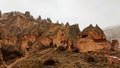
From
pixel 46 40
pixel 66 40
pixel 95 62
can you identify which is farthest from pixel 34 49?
pixel 95 62

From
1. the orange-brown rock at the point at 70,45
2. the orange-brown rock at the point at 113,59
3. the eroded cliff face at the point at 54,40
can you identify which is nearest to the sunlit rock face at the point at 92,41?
the eroded cliff face at the point at 54,40

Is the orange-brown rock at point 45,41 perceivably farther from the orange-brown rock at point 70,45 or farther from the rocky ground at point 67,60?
the rocky ground at point 67,60

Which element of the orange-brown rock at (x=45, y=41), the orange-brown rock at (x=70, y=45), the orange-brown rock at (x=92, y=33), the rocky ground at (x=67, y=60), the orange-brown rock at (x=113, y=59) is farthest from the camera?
the orange-brown rock at (x=45, y=41)

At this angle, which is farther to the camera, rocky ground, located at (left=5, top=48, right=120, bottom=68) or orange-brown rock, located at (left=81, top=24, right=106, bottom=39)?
orange-brown rock, located at (left=81, top=24, right=106, bottom=39)

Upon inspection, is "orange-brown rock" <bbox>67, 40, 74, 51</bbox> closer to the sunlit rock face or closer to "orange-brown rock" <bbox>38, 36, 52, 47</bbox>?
the sunlit rock face

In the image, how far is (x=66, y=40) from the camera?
12688 centimetres

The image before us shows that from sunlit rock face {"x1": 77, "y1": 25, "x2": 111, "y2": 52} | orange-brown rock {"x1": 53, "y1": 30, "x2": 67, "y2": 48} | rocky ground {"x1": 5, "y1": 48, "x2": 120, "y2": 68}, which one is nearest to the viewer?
rocky ground {"x1": 5, "y1": 48, "x2": 120, "y2": 68}

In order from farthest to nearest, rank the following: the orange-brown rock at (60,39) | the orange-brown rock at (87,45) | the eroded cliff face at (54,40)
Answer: the orange-brown rock at (60,39) < the eroded cliff face at (54,40) < the orange-brown rock at (87,45)

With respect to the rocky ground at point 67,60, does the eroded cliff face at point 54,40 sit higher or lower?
higher

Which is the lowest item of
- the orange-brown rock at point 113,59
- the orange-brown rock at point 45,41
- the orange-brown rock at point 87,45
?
the orange-brown rock at point 113,59

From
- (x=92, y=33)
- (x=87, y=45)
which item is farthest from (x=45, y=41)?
(x=87, y=45)

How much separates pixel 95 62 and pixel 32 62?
1986cm

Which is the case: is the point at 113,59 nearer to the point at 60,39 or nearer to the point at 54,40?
the point at 60,39

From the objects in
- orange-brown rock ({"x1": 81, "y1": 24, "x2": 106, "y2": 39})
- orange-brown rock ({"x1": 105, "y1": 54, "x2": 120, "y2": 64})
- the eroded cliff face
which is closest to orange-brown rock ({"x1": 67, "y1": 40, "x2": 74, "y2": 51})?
the eroded cliff face
